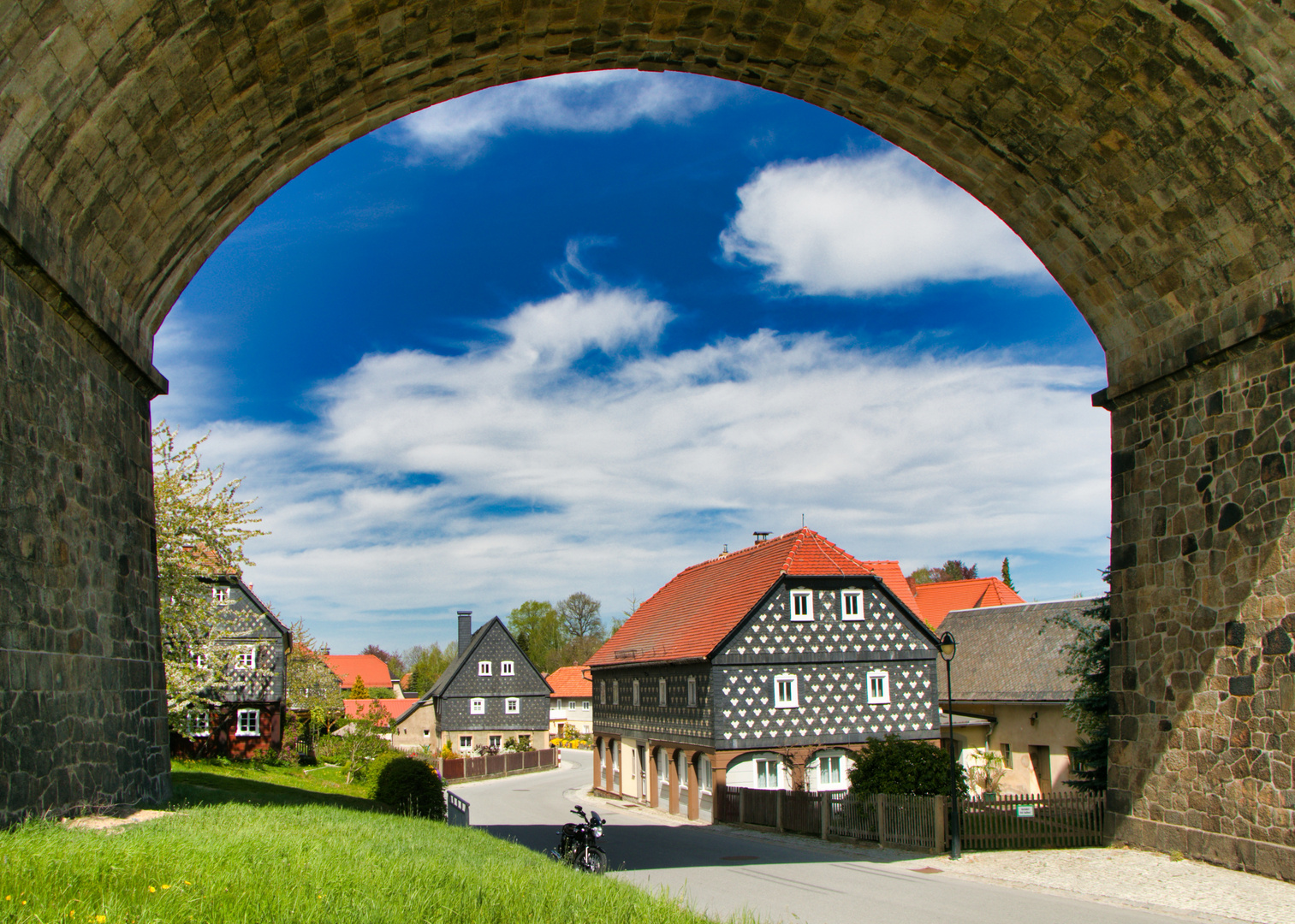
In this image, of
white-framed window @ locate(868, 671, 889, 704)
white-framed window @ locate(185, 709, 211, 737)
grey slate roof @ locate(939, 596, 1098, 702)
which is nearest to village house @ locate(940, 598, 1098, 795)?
grey slate roof @ locate(939, 596, 1098, 702)

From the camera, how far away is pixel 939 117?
→ 10727 mm

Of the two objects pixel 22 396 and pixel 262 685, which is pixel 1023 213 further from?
pixel 262 685

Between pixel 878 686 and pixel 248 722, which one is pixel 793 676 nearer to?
pixel 878 686

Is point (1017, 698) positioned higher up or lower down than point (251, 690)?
higher up

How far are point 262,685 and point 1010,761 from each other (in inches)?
1125

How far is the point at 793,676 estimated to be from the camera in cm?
2727

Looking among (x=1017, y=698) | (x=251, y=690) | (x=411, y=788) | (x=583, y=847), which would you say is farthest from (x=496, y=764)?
(x=583, y=847)

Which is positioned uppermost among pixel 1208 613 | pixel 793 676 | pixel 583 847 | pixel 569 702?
pixel 1208 613

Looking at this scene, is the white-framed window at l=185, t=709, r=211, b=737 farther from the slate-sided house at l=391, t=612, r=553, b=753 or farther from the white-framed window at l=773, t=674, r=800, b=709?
the slate-sided house at l=391, t=612, r=553, b=753

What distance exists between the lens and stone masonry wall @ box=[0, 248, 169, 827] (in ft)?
22.5

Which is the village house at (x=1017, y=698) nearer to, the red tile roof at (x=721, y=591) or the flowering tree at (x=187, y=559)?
the red tile roof at (x=721, y=591)

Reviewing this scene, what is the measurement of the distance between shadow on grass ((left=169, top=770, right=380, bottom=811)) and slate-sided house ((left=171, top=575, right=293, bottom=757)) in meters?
15.8

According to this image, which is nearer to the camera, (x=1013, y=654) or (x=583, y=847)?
(x=583, y=847)

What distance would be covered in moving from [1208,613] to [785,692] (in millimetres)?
18093
